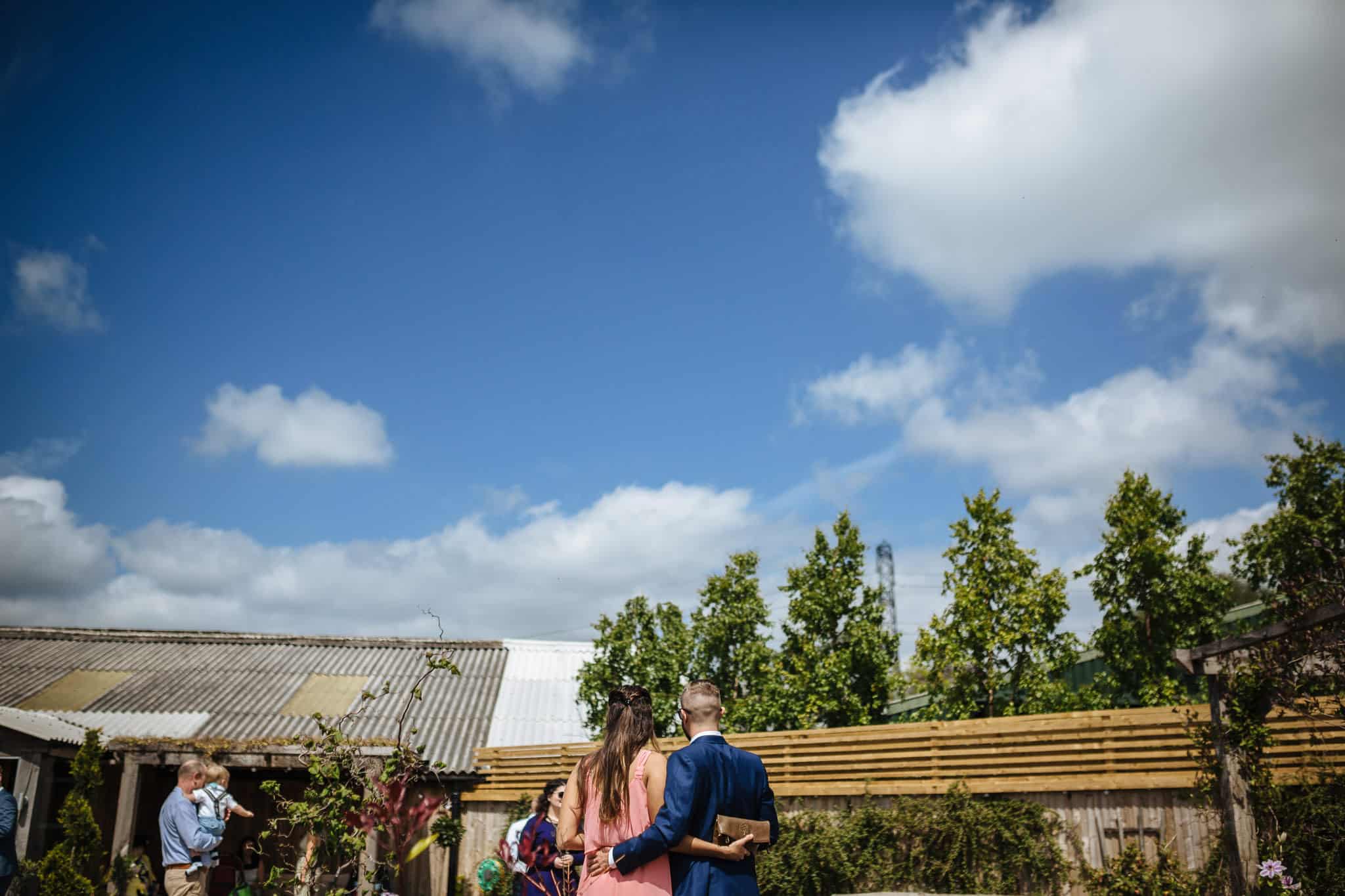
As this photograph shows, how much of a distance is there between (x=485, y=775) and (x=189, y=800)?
335 inches

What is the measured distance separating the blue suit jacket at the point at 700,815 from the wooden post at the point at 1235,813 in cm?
533

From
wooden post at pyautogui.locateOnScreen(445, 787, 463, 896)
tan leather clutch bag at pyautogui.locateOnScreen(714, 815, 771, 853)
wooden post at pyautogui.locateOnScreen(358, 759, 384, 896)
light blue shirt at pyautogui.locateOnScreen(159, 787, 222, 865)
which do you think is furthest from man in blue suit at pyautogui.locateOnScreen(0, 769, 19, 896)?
wooden post at pyautogui.locateOnScreen(445, 787, 463, 896)

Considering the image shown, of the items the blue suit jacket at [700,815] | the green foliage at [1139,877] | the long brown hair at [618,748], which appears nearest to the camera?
the blue suit jacket at [700,815]

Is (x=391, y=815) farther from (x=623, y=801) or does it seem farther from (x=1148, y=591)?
(x=1148, y=591)

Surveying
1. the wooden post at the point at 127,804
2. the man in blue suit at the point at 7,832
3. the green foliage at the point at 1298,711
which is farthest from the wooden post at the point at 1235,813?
the wooden post at the point at 127,804

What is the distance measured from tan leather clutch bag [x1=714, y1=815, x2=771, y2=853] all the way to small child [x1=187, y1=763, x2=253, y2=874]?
5.21m

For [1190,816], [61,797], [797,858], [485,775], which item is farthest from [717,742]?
[61,797]

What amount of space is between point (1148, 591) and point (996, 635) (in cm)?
391

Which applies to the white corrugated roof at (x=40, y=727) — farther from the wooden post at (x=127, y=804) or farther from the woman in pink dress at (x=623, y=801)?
the woman in pink dress at (x=623, y=801)

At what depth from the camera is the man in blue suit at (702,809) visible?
12.0 ft

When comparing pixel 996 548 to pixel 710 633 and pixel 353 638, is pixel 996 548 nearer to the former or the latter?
pixel 710 633

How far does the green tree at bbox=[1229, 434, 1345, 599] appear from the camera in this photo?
1691cm

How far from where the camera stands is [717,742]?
12.7ft

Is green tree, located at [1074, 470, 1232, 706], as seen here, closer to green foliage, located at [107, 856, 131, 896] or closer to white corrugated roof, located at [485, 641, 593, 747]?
white corrugated roof, located at [485, 641, 593, 747]
